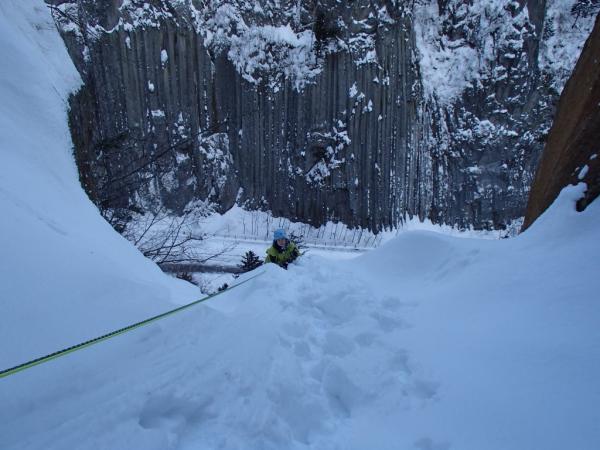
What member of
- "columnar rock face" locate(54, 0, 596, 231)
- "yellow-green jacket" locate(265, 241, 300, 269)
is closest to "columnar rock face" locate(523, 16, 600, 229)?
"yellow-green jacket" locate(265, 241, 300, 269)

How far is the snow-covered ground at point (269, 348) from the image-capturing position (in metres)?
1.55

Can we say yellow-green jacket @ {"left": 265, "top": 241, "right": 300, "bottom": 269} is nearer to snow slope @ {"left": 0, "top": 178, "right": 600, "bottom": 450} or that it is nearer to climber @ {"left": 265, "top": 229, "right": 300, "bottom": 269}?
climber @ {"left": 265, "top": 229, "right": 300, "bottom": 269}

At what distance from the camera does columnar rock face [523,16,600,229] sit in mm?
2996

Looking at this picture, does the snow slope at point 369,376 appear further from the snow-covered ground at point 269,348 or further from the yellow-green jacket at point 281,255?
the yellow-green jacket at point 281,255

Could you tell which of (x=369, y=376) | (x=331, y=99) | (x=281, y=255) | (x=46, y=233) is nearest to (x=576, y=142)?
(x=369, y=376)

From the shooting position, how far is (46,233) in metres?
2.33

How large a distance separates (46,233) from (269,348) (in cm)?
168

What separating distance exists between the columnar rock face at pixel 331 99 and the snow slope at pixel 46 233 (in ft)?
36.0

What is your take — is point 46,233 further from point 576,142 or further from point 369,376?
point 576,142

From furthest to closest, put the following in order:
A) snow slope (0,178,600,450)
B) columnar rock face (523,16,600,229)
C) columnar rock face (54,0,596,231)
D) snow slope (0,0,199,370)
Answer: columnar rock face (54,0,596,231)
columnar rock face (523,16,600,229)
snow slope (0,0,199,370)
snow slope (0,178,600,450)

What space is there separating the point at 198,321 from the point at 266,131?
553 inches

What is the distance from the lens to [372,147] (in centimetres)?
1582

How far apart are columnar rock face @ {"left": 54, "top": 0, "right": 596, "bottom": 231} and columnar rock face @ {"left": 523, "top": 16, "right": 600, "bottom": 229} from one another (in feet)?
37.9

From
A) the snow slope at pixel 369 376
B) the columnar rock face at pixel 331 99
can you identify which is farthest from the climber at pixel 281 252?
the columnar rock face at pixel 331 99
